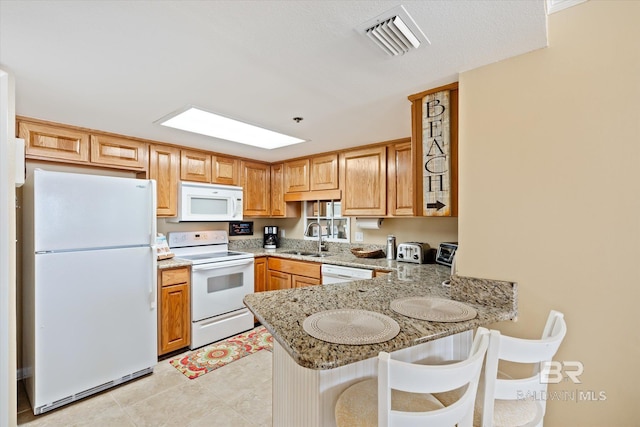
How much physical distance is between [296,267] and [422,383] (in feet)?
8.84

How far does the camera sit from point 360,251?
3.29 m

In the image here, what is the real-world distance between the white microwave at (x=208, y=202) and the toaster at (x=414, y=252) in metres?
1.97

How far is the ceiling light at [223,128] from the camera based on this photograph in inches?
85.9

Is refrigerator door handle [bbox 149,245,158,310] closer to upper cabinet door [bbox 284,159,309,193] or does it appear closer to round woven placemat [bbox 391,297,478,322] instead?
upper cabinet door [bbox 284,159,309,193]

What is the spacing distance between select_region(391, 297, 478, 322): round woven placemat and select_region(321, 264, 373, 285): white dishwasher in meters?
1.30

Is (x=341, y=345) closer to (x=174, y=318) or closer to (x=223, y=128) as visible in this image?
(x=223, y=128)

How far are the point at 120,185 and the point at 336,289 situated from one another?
192 centimetres

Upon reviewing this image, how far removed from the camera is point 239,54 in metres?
1.33

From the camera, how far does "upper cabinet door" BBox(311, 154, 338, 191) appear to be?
3.45 meters

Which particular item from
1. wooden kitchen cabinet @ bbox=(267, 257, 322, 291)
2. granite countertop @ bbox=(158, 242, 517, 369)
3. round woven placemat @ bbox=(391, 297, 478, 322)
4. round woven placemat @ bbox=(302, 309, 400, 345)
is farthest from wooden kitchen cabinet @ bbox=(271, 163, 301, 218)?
round woven placemat @ bbox=(302, 309, 400, 345)

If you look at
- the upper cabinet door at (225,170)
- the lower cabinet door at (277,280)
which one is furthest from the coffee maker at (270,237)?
the upper cabinet door at (225,170)

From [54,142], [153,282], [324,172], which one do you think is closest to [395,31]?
[324,172]

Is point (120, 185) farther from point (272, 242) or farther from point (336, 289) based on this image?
point (272, 242)

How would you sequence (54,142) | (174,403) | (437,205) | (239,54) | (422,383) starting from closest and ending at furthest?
(422,383) < (239,54) < (437,205) < (174,403) < (54,142)
